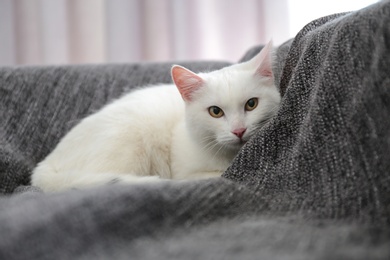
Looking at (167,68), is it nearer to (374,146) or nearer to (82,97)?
(82,97)

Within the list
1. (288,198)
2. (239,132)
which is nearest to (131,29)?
(239,132)

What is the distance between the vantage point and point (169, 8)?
7.72ft

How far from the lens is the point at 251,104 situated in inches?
45.0

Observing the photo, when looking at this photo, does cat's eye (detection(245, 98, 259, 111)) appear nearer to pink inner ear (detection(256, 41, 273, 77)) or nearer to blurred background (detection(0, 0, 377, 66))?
pink inner ear (detection(256, 41, 273, 77))

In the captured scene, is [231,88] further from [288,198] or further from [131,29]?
[131,29]

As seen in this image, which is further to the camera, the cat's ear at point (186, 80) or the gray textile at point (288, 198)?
the cat's ear at point (186, 80)

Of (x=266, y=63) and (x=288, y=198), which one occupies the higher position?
(x=266, y=63)

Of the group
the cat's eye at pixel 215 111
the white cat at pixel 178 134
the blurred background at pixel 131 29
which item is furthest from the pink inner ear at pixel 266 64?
the blurred background at pixel 131 29

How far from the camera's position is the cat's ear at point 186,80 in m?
1.17

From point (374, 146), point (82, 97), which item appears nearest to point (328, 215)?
point (374, 146)

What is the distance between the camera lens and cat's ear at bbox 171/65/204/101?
117cm

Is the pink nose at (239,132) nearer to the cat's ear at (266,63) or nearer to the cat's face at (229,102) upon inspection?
the cat's face at (229,102)

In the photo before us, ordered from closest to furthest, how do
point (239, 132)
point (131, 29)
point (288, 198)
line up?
point (288, 198) < point (239, 132) < point (131, 29)

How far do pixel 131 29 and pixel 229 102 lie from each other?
138 cm
